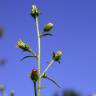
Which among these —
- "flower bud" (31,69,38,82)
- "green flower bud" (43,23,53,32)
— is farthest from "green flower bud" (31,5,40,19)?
"flower bud" (31,69,38,82)

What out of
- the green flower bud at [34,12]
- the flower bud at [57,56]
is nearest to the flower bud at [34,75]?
the flower bud at [57,56]

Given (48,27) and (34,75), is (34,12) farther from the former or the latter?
(34,75)

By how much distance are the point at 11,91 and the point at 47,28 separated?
1.22m

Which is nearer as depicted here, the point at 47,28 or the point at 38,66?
the point at 38,66

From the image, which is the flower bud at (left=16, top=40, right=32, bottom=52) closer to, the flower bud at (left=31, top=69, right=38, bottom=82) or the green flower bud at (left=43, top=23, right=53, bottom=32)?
the green flower bud at (left=43, top=23, right=53, bottom=32)

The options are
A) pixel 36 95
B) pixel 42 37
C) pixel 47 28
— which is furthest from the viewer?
pixel 47 28

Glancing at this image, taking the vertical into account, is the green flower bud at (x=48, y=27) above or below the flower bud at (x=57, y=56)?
above

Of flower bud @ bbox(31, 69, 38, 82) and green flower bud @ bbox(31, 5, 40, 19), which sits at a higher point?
green flower bud @ bbox(31, 5, 40, 19)

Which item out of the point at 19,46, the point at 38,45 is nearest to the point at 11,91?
the point at 19,46

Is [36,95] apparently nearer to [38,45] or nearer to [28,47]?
[38,45]

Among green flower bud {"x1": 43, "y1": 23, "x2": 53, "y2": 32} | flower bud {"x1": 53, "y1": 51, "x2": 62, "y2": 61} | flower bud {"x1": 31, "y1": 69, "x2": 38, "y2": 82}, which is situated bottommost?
flower bud {"x1": 31, "y1": 69, "x2": 38, "y2": 82}

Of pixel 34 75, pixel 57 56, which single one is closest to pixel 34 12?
pixel 57 56

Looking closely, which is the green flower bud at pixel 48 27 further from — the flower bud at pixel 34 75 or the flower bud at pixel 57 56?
the flower bud at pixel 34 75

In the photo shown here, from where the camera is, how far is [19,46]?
7434 millimetres
